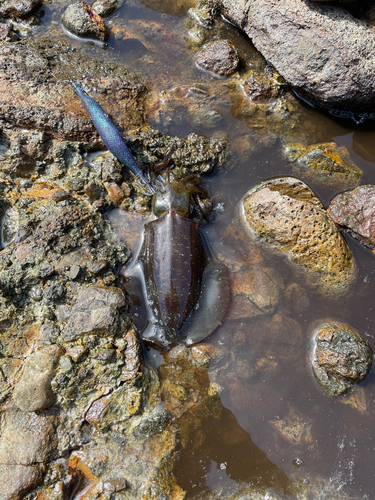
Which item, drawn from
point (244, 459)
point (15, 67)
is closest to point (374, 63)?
point (15, 67)

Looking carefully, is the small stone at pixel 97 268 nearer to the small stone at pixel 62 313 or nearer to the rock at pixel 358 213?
the small stone at pixel 62 313

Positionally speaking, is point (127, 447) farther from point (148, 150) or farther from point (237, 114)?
point (237, 114)

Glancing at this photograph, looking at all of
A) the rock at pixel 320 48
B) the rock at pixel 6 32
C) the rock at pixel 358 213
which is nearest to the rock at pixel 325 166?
the rock at pixel 358 213

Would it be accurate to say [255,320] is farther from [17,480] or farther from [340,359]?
[17,480]

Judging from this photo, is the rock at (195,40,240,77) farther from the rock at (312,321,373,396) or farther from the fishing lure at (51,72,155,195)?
the rock at (312,321,373,396)

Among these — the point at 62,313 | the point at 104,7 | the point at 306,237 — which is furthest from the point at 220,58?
the point at 62,313
